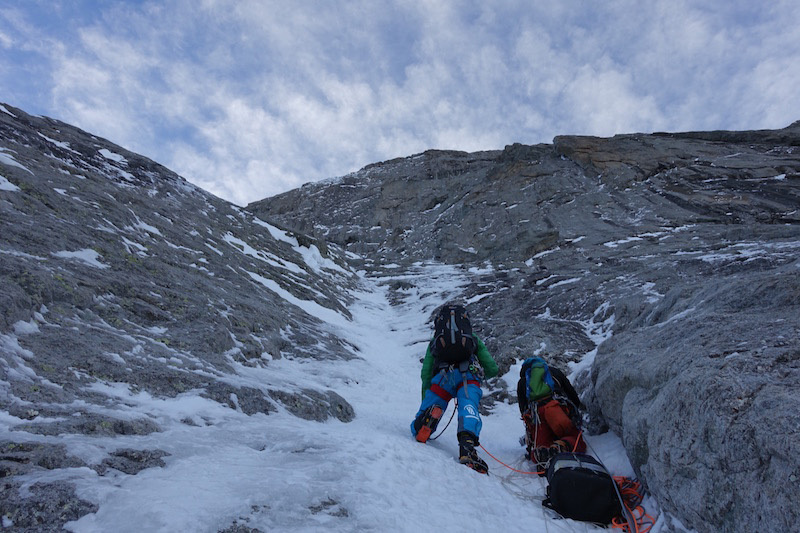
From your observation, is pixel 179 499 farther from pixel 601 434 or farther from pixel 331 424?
pixel 601 434

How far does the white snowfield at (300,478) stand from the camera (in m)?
2.78

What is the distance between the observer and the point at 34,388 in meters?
4.00

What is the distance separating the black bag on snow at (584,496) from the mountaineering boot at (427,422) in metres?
2.00

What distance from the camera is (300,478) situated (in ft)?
11.6

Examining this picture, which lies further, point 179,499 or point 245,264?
point 245,264

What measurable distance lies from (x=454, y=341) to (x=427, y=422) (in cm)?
122

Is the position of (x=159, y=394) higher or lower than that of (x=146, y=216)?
lower

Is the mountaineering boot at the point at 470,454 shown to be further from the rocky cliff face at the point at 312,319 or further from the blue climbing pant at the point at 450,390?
the rocky cliff face at the point at 312,319

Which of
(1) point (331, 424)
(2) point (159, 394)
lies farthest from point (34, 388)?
(1) point (331, 424)

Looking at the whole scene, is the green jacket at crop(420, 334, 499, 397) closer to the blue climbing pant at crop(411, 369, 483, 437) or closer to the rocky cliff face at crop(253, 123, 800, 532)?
the blue climbing pant at crop(411, 369, 483, 437)

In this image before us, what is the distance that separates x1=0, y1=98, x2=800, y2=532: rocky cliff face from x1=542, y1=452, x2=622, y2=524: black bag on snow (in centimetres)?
44

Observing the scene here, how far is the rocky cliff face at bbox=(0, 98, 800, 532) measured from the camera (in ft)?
10.1

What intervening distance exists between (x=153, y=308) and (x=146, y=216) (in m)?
8.06

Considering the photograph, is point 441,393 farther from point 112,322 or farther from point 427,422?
point 112,322
